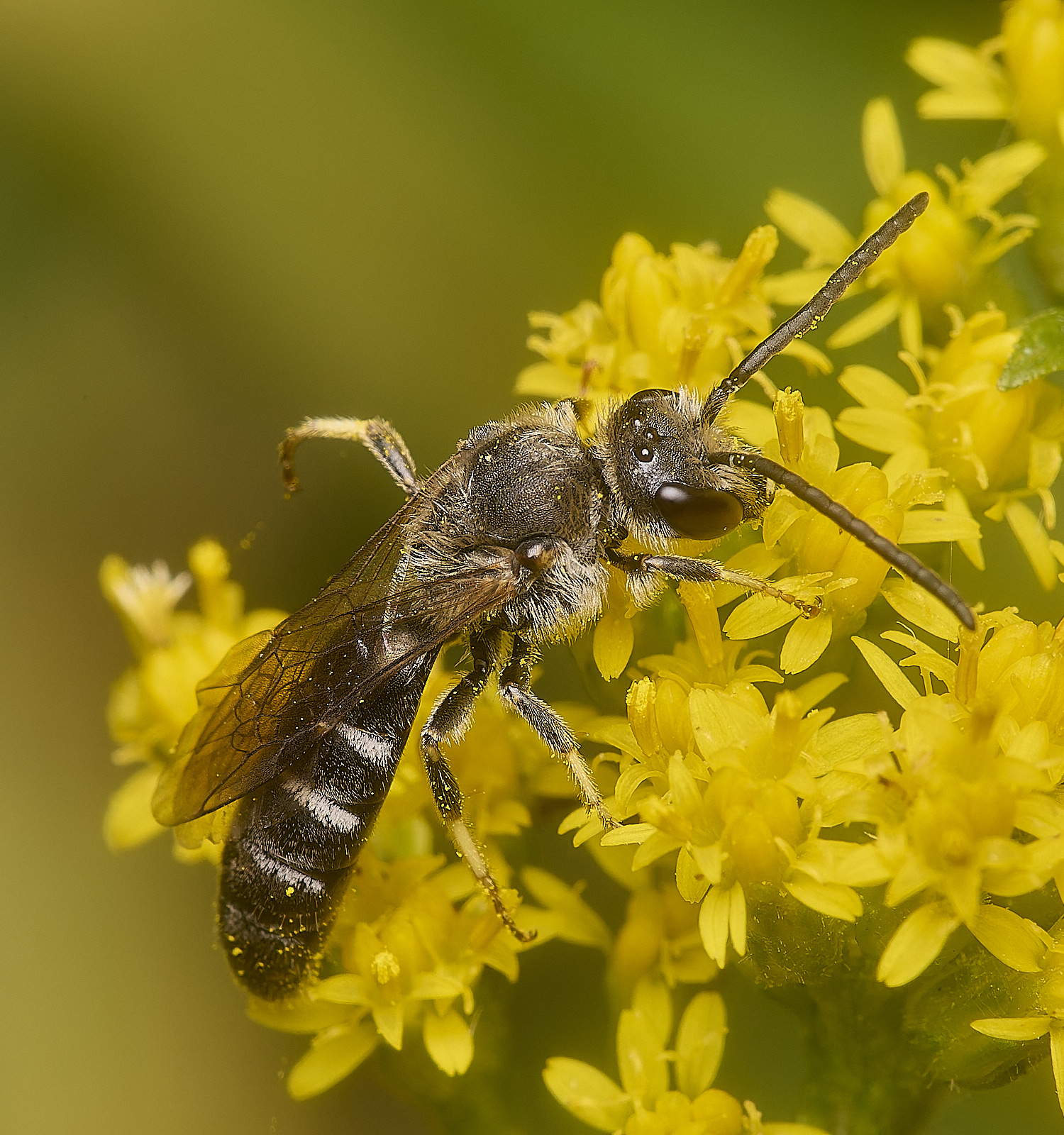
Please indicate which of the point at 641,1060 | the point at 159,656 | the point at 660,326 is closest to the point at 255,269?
the point at 159,656

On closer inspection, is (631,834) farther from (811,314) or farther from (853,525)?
(811,314)

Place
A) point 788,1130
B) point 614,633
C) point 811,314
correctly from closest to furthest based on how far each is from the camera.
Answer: point 788,1130, point 811,314, point 614,633

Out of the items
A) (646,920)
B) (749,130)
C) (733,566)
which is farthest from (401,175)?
(646,920)

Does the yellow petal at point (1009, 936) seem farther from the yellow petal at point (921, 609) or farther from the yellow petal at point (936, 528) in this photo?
the yellow petal at point (936, 528)

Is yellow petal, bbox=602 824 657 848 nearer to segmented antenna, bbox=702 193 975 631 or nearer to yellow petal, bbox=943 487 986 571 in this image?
segmented antenna, bbox=702 193 975 631

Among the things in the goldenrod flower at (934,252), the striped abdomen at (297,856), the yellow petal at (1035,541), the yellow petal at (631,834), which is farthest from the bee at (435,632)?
the yellow petal at (1035,541)

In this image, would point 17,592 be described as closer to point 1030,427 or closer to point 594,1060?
point 594,1060
